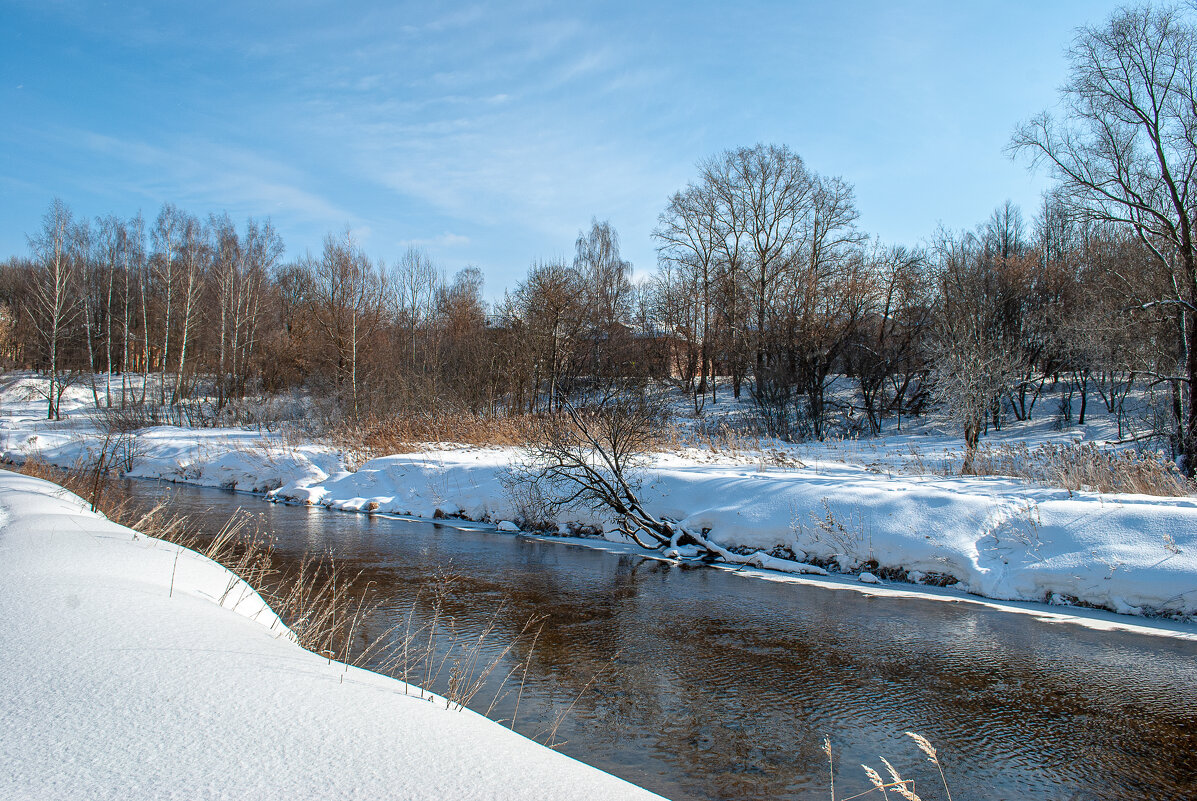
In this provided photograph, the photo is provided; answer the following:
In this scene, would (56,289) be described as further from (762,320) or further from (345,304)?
(762,320)

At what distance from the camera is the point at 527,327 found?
26.2 meters

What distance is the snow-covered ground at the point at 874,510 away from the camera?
8.86m

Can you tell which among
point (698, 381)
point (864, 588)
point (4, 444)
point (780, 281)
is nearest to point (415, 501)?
point (864, 588)

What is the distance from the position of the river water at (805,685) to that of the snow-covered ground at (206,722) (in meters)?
0.51

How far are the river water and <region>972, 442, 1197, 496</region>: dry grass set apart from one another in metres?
4.76

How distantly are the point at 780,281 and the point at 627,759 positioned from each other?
99.1 ft

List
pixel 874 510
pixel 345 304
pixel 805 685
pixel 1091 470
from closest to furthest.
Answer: pixel 805 685
pixel 874 510
pixel 1091 470
pixel 345 304

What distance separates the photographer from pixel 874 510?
11.0m

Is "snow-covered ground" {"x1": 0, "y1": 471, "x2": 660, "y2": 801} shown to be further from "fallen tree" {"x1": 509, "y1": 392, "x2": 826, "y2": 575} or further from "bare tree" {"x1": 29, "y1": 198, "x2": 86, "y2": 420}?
"bare tree" {"x1": 29, "y1": 198, "x2": 86, "y2": 420}

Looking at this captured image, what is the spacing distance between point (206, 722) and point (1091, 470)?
13972 millimetres

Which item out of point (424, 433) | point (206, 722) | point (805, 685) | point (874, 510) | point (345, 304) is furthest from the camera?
point (345, 304)

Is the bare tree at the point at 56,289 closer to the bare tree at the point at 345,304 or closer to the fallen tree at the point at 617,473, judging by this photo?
the bare tree at the point at 345,304

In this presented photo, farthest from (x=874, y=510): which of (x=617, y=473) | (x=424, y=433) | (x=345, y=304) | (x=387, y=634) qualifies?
(x=345, y=304)

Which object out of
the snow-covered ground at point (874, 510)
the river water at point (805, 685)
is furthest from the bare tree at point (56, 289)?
the river water at point (805, 685)
